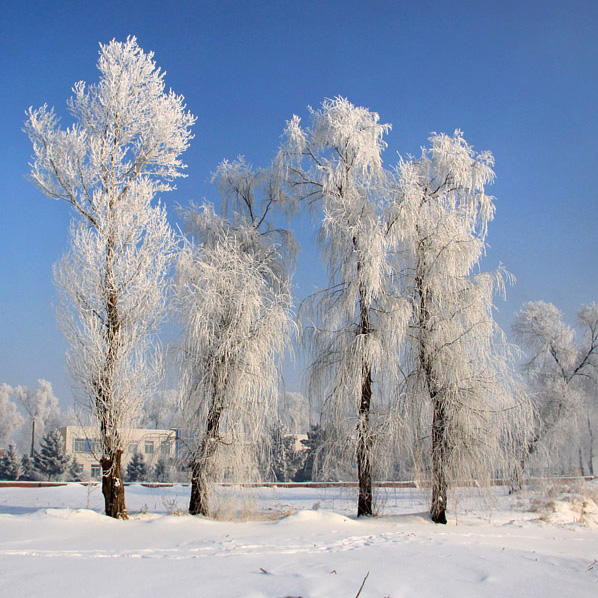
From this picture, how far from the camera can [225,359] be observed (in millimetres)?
10555

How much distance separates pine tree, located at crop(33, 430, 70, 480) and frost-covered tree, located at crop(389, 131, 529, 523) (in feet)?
99.7

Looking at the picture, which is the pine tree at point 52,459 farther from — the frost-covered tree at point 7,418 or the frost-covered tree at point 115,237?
the frost-covered tree at point 7,418

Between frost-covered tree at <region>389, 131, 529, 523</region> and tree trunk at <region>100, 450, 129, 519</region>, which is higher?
frost-covered tree at <region>389, 131, 529, 523</region>

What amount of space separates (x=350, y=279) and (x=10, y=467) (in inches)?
1330

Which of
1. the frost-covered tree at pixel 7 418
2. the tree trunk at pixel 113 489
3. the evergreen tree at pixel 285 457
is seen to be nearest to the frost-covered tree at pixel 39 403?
the frost-covered tree at pixel 7 418

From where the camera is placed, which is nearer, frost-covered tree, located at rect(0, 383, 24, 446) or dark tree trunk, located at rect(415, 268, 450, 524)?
dark tree trunk, located at rect(415, 268, 450, 524)

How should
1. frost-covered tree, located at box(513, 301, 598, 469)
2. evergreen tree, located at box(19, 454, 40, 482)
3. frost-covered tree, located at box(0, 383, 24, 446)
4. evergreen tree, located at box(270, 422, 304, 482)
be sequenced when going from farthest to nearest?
1. frost-covered tree, located at box(0, 383, 24, 446)
2. evergreen tree, located at box(270, 422, 304, 482)
3. evergreen tree, located at box(19, 454, 40, 482)
4. frost-covered tree, located at box(513, 301, 598, 469)

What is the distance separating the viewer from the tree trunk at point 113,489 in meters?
9.62

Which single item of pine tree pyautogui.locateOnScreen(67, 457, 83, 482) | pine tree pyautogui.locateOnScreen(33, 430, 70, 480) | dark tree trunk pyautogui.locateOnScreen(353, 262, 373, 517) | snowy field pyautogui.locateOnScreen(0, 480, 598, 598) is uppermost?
dark tree trunk pyautogui.locateOnScreen(353, 262, 373, 517)

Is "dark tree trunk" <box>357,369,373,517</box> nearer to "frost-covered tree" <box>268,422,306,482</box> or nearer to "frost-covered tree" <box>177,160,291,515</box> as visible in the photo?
"frost-covered tree" <box>177,160,291,515</box>

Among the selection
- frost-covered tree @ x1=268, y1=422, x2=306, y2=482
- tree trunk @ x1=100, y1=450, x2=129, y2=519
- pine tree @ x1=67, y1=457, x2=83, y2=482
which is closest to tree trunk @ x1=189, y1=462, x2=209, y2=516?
tree trunk @ x1=100, y1=450, x2=129, y2=519

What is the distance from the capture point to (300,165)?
12750 mm

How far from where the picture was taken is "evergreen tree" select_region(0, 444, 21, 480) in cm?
3512

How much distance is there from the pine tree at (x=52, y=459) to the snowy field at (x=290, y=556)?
27.1 metres
